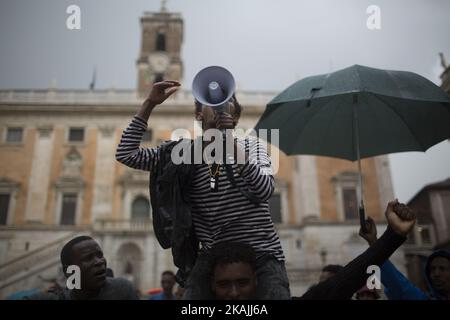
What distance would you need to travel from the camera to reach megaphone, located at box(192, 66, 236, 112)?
2.22 metres

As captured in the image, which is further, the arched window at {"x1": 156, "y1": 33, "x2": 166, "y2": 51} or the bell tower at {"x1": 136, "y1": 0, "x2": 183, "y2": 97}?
the arched window at {"x1": 156, "y1": 33, "x2": 166, "y2": 51}

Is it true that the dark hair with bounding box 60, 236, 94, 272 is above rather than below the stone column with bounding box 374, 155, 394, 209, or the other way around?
below

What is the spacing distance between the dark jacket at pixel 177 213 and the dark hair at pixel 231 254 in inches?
7.8

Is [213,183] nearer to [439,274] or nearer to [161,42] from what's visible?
[439,274]

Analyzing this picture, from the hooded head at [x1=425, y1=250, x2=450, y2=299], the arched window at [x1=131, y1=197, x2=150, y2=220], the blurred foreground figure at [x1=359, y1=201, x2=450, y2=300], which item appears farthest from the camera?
the arched window at [x1=131, y1=197, x2=150, y2=220]

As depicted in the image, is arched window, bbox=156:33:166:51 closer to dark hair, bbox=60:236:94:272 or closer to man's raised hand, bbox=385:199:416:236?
dark hair, bbox=60:236:94:272

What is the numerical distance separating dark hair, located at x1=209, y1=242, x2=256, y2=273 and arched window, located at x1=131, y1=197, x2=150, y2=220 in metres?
22.6

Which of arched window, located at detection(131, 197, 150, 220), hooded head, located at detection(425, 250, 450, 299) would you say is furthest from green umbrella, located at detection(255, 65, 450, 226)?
arched window, located at detection(131, 197, 150, 220)

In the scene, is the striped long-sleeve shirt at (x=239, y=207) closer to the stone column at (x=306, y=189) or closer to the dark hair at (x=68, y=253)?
the dark hair at (x=68, y=253)

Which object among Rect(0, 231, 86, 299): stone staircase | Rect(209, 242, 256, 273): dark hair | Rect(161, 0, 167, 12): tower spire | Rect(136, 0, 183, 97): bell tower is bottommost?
Rect(209, 242, 256, 273): dark hair

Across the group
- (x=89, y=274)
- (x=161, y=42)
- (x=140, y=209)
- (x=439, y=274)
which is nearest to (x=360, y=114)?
(x=439, y=274)
